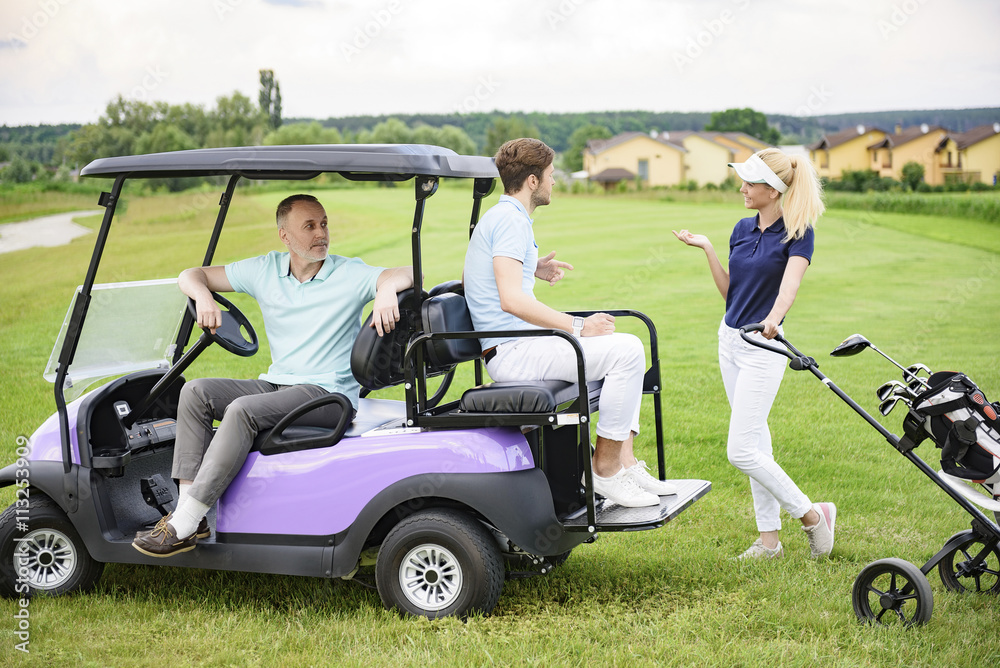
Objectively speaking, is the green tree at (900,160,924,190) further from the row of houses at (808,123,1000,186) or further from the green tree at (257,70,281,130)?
the green tree at (257,70,281,130)

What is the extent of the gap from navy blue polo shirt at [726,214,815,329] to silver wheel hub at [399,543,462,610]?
1640 millimetres

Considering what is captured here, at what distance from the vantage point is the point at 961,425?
3355 mm

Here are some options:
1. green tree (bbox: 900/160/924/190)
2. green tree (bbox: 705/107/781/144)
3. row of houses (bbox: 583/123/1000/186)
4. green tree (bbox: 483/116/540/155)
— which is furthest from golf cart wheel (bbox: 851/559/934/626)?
green tree (bbox: 705/107/781/144)

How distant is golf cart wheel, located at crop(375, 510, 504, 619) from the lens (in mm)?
3541

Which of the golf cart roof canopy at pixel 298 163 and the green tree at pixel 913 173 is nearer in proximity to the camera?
the golf cart roof canopy at pixel 298 163

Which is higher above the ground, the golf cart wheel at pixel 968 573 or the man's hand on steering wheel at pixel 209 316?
the man's hand on steering wheel at pixel 209 316

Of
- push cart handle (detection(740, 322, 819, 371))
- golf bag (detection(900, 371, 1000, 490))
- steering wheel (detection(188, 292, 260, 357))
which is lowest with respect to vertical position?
golf bag (detection(900, 371, 1000, 490))

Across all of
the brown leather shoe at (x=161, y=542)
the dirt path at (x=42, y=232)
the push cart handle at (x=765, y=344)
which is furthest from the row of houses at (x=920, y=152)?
the brown leather shoe at (x=161, y=542)

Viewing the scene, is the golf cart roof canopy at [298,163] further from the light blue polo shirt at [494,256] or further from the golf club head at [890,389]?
the golf club head at [890,389]

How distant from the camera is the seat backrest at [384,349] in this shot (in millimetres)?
3775

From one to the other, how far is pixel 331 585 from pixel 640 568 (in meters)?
1.33

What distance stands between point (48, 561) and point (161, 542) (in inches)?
27.4

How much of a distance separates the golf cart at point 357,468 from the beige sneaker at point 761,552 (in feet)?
1.52

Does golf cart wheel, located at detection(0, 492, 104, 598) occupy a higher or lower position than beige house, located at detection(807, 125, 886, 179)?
lower
